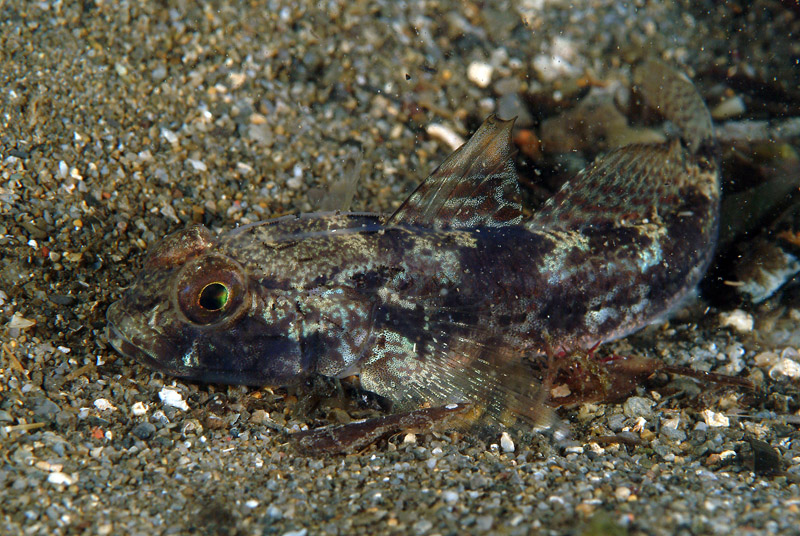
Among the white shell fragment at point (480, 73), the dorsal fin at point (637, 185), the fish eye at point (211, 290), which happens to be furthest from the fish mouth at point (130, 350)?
the white shell fragment at point (480, 73)

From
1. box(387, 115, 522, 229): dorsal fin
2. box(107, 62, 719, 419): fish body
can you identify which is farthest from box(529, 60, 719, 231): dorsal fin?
box(387, 115, 522, 229): dorsal fin

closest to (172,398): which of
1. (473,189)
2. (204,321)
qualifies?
(204,321)

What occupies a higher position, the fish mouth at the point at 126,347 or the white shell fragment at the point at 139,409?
the fish mouth at the point at 126,347

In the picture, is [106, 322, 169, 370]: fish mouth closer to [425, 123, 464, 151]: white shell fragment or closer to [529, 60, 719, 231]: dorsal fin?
[529, 60, 719, 231]: dorsal fin

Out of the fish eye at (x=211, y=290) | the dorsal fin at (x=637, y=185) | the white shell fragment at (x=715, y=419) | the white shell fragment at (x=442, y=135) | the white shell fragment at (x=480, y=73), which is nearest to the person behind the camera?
the fish eye at (x=211, y=290)

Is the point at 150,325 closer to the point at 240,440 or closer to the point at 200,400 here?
the point at 200,400

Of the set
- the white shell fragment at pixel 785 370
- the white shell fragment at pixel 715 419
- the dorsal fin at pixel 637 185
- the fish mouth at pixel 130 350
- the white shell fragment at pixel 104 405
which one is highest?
the fish mouth at pixel 130 350

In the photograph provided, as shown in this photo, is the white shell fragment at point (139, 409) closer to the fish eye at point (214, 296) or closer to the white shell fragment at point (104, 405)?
the white shell fragment at point (104, 405)

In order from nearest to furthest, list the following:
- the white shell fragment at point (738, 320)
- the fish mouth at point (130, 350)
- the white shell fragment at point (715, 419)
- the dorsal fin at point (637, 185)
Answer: the fish mouth at point (130, 350), the white shell fragment at point (715, 419), the dorsal fin at point (637, 185), the white shell fragment at point (738, 320)
